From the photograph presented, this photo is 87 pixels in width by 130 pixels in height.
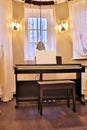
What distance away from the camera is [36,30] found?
611 cm

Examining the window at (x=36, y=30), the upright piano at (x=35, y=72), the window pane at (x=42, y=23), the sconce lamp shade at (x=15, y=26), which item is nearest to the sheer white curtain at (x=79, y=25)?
the window at (x=36, y=30)

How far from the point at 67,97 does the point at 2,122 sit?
68.7 inches

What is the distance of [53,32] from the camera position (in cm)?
613

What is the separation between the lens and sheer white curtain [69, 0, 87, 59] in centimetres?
576

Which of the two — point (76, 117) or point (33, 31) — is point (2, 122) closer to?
point (76, 117)

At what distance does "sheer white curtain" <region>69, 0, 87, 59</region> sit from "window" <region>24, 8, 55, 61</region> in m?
0.62

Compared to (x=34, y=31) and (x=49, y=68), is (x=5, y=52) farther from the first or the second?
(x=34, y=31)

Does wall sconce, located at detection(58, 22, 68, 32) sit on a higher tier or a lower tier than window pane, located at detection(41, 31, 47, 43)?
higher

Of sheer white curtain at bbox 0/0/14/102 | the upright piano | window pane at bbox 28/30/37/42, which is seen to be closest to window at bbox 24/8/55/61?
window pane at bbox 28/30/37/42

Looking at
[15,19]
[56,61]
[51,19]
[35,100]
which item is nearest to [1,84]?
[35,100]

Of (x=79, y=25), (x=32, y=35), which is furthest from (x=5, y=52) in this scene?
(x=79, y=25)

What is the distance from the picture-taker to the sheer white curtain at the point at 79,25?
5.76 m

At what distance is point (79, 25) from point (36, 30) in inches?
48.1

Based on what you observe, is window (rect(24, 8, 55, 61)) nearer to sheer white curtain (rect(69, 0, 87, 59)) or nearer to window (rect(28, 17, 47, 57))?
window (rect(28, 17, 47, 57))
